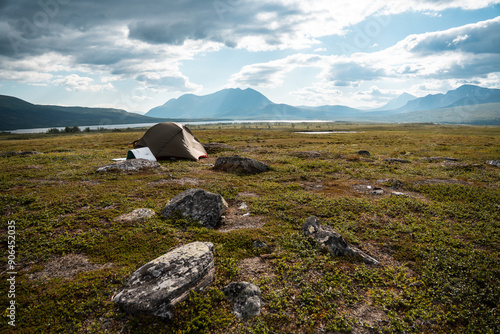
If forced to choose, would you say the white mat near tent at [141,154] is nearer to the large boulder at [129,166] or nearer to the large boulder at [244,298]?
the large boulder at [129,166]

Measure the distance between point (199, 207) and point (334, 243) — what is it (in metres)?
6.55

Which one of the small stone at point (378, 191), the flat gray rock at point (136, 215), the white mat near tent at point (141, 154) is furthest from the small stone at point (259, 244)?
the white mat near tent at point (141, 154)

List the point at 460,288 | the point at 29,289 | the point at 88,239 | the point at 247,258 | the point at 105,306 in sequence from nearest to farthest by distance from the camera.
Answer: the point at 105,306, the point at 29,289, the point at 460,288, the point at 247,258, the point at 88,239

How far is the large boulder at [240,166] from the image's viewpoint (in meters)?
22.7

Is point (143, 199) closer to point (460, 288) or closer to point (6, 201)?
point (6, 201)

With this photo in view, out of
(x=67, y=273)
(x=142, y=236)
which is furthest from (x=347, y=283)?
(x=67, y=273)

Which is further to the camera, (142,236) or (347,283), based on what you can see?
(142,236)

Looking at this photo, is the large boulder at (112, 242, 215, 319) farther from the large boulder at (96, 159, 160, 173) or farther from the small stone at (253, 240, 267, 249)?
the large boulder at (96, 159, 160, 173)

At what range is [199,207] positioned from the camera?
1245cm

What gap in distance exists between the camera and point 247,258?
9445 mm

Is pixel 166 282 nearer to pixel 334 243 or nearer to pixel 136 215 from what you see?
pixel 136 215

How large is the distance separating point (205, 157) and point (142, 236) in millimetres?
20587

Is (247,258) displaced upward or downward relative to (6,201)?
downward

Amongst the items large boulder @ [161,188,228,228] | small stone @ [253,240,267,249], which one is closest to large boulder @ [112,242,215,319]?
small stone @ [253,240,267,249]
